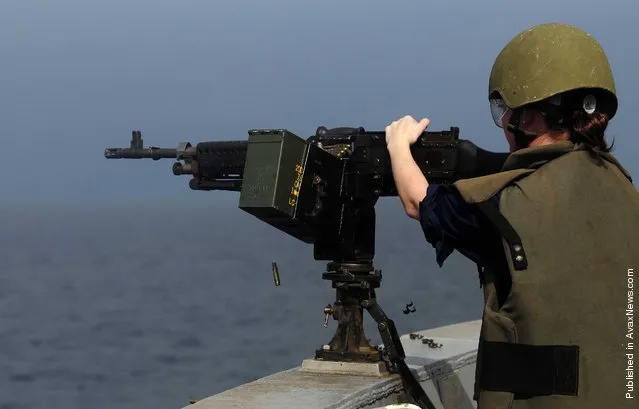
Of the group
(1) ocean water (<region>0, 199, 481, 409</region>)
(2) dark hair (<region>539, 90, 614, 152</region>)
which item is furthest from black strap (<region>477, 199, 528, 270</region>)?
(1) ocean water (<region>0, 199, 481, 409</region>)

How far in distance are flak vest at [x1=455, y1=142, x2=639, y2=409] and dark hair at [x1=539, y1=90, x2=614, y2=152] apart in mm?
54

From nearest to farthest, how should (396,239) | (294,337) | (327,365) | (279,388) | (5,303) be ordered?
(279,388) < (327,365) < (294,337) < (5,303) < (396,239)

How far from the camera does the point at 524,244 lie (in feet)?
14.9

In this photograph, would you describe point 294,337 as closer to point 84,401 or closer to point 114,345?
point 114,345

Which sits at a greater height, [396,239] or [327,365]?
[396,239]

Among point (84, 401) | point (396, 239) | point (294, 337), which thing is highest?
point (396, 239)

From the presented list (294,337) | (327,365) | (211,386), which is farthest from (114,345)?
(327,365)

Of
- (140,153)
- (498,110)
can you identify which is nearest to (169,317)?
(140,153)

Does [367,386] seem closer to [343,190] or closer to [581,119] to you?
[343,190]

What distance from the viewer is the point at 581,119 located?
473 cm

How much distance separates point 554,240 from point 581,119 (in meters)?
0.49

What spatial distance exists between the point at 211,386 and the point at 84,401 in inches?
118

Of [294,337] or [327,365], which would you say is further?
[294,337]

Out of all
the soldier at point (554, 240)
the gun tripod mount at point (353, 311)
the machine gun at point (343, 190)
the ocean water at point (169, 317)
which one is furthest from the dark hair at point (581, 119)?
the ocean water at point (169, 317)
